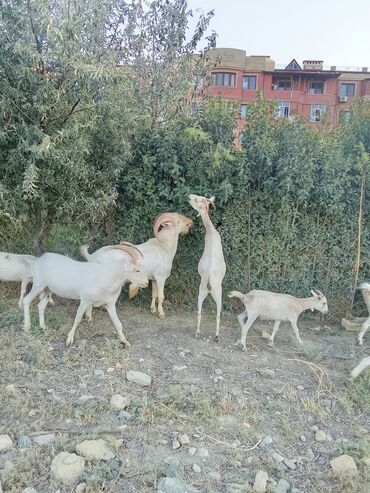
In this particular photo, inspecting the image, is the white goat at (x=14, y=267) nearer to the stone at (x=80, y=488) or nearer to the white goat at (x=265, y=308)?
the white goat at (x=265, y=308)

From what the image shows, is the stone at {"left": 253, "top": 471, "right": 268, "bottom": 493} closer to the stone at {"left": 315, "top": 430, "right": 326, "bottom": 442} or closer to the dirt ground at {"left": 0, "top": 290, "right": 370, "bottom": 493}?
the dirt ground at {"left": 0, "top": 290, "right": 370, "bottom": 493}

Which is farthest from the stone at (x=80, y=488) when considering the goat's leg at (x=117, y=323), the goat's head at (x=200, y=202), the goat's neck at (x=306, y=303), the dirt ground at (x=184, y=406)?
the goat's head at (x=200, y=202)

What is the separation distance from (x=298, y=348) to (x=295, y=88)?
29.9 meters

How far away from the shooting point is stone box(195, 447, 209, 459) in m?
3.28

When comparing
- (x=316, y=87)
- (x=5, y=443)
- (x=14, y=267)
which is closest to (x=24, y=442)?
(x=5, y=443)

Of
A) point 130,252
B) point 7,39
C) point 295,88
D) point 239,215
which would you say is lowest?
point 130,252

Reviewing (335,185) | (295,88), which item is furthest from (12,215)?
(295,88)

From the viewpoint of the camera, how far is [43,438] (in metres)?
3.32

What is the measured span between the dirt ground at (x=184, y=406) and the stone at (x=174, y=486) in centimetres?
6

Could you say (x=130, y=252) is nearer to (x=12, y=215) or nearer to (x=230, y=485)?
(x=12, y=215)

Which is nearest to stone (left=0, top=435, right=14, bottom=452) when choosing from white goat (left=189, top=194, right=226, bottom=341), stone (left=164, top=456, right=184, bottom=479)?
stone (left=164, top=456, right=184, bottom=479)

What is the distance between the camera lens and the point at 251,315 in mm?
5145

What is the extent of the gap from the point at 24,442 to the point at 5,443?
5.3 inches

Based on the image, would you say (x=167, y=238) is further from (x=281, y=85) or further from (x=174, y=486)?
(x=281, y=85)
